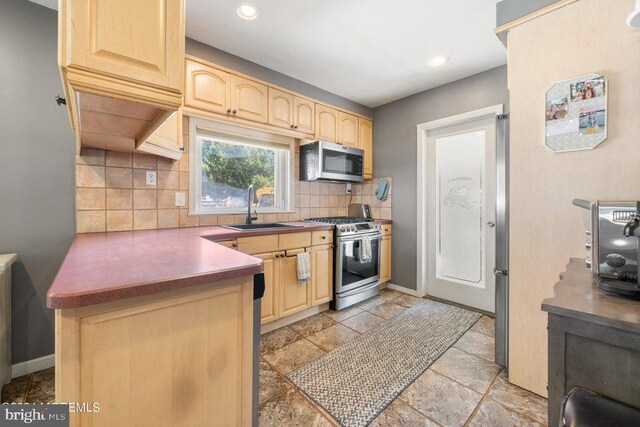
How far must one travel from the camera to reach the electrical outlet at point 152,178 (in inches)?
87.1

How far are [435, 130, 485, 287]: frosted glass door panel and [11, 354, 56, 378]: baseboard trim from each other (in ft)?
11.6

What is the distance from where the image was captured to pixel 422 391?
164cm

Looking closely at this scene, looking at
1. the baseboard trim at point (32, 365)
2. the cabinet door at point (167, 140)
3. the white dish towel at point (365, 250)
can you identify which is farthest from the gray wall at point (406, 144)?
the baseboard trim at point (32, 365)

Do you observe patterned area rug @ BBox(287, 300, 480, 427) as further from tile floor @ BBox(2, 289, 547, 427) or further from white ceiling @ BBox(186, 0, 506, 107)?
white ceiling @ BBox(186, 0, 506, 107)

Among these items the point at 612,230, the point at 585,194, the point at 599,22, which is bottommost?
the point at 612,230

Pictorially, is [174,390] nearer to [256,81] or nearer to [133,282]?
[133,282]

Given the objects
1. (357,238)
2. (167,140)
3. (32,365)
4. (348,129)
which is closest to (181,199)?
(167,140)

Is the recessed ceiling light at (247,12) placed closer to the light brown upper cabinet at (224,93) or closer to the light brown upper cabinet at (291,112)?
the light brown upper cabinet at (224,93)

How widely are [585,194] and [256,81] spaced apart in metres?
2.61

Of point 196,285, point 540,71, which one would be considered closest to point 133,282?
point 196,285

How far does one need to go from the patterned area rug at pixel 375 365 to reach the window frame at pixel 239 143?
5.23 feet

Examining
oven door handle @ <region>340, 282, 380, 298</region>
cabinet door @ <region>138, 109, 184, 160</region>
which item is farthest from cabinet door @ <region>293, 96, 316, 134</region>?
oven door handle @ <region>340, 282, 380, 298</region>

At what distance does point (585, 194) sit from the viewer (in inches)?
56.9

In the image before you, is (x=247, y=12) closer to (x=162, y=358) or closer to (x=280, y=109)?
(x=280, y=109)
